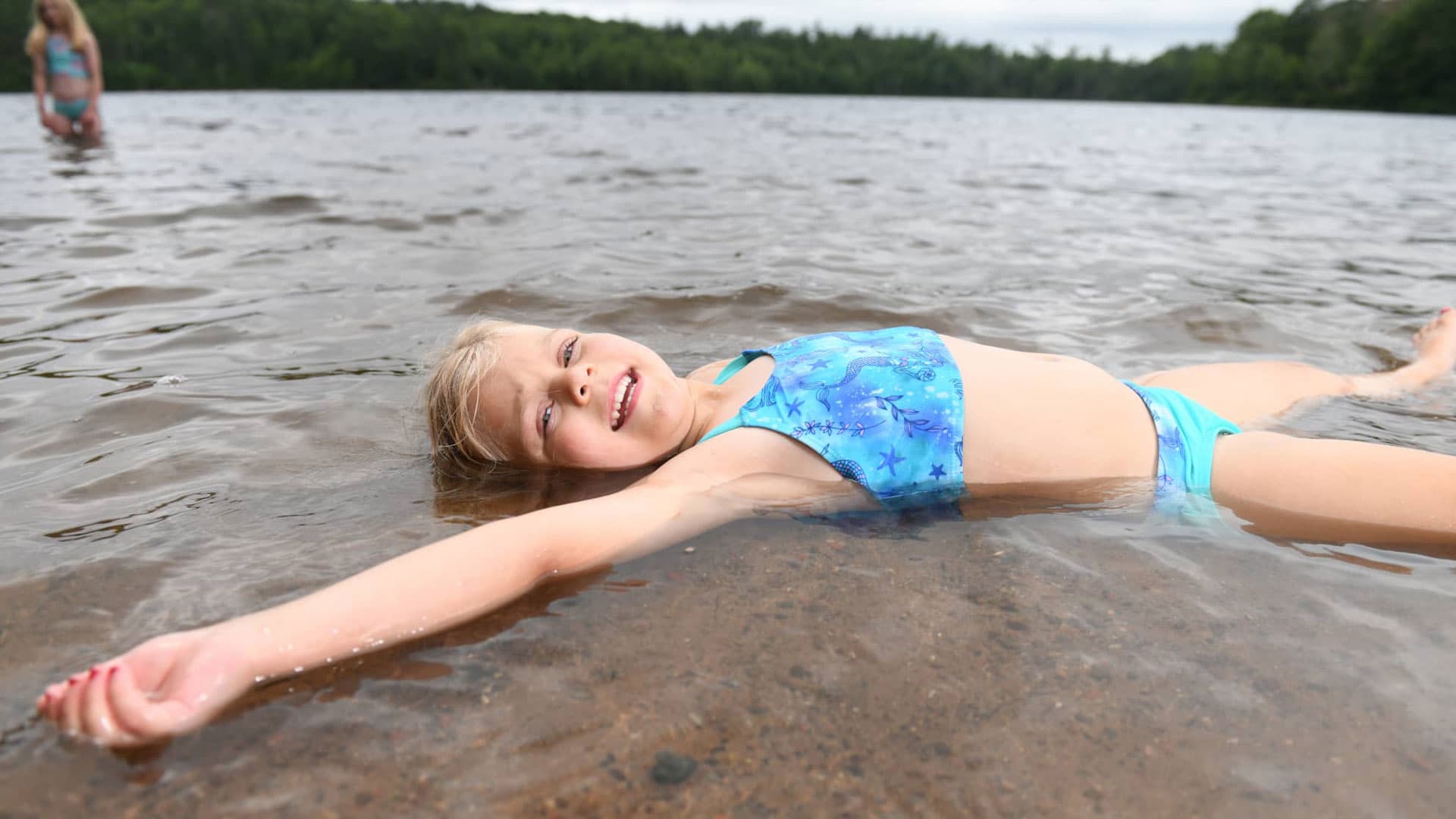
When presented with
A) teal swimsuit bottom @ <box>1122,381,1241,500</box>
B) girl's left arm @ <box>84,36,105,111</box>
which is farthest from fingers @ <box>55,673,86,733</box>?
girl's left arm @ <box>84,36,105,111</box>

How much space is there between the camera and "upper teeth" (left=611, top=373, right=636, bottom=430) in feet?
9.89

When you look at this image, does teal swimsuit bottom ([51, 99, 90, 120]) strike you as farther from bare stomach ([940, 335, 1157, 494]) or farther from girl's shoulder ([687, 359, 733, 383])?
bare stomach ([940, 335, 1157, 494])

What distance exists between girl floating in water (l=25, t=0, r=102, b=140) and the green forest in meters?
41.5

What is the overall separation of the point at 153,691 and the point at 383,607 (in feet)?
1.43

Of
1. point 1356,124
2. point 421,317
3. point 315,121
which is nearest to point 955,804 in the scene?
point 421,317

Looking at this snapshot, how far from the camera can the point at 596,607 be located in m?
2.28

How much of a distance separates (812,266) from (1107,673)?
477 cm

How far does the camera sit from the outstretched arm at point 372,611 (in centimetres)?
176

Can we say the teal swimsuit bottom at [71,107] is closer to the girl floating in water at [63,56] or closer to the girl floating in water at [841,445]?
the girl floating in water at [63,56]

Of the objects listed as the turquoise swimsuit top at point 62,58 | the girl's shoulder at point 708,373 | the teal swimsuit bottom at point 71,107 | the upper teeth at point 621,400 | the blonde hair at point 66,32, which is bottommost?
the teal swimsuit bottom at point 71,107

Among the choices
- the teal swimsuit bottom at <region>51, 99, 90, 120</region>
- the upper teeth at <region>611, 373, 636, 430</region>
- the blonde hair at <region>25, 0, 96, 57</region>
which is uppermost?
the blonde hair at <region>25, 0, 96, 57</region>

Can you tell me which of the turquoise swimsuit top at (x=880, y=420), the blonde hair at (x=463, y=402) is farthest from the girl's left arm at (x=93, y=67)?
the turquoise swimsuit top at (x=880, y=420)

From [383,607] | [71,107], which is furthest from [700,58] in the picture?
[383,607]

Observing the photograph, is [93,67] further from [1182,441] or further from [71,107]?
[1182,441]
